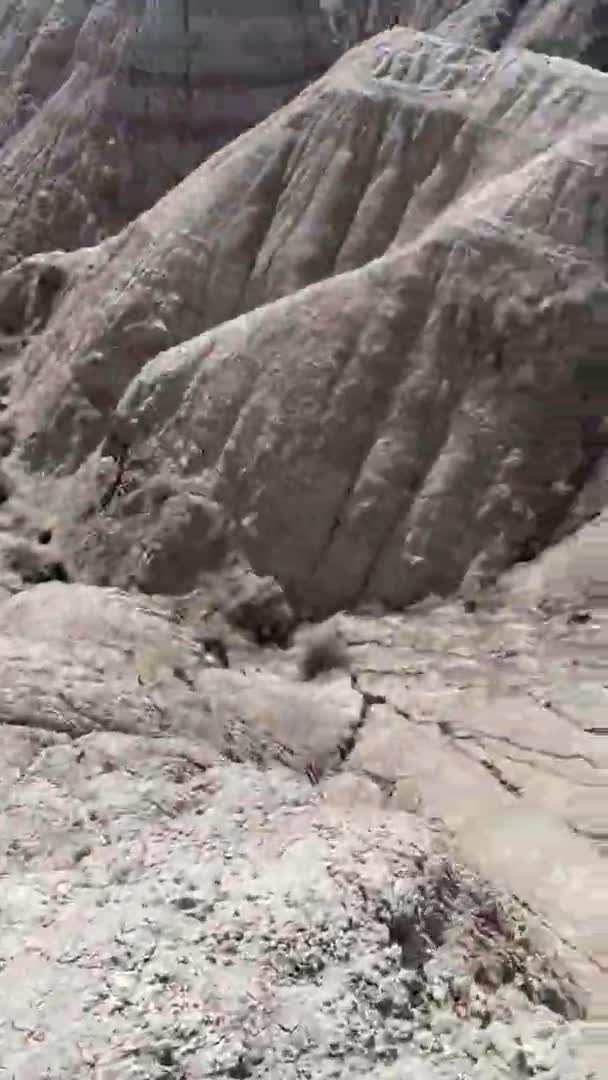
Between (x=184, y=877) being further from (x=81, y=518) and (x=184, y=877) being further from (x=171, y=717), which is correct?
(x=81, y=518)

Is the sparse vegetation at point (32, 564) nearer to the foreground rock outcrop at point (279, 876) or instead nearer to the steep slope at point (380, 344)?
the steep slope at point (380, 344)

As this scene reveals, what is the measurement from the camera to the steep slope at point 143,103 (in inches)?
816

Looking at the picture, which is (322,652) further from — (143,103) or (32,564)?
(143,103)

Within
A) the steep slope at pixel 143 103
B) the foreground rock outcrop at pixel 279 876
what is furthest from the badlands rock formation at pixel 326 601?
the steep slope at pixel 143 103

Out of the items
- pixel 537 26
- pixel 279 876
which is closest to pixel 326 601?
pixel 279 876

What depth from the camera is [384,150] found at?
13.7 m

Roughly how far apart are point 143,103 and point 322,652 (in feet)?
45.5

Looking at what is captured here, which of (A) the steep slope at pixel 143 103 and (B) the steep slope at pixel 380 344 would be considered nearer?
(B) the steep slope at pixel 380 344

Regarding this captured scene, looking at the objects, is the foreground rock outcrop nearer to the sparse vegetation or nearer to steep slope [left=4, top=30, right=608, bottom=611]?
steep slope [left=4, top=30, right=608, bottom=611]

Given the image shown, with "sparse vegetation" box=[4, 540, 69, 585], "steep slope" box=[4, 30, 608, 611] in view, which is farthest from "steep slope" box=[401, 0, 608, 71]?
"sparse vegetation" box=[4, 540, 69, 585]

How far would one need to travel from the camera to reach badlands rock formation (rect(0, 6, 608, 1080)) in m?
5.18

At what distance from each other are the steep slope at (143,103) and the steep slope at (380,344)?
669cm

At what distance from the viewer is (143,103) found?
21203mm

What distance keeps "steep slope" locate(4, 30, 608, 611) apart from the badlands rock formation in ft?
0.11
